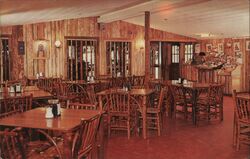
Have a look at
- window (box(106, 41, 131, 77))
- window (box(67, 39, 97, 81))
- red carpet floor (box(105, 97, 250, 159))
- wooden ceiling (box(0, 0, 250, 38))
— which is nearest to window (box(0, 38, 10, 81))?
wooden ceiling (box(0, 0, 250, 38))

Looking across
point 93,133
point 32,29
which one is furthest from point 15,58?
point 93,133

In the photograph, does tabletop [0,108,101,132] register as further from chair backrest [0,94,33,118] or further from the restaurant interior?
chair backrest [0,94,33,118]

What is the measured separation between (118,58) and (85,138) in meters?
8.01

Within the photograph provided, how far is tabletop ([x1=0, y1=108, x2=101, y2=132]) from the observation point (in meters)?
2.90

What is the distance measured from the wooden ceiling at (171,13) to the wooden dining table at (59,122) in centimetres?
225

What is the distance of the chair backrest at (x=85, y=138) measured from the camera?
9.37 feet

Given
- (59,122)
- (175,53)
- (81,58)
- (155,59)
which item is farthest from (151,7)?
(175,53)

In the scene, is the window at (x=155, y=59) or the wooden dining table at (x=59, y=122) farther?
the window at (x=155, y=59)

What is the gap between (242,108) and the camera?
4453mm

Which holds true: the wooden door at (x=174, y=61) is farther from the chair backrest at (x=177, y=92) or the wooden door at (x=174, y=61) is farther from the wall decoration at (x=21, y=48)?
the wall decoration at (x=21, y=48)

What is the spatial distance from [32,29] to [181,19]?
4.30 metres

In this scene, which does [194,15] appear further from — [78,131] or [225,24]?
[78,131]

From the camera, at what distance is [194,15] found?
26.2ft

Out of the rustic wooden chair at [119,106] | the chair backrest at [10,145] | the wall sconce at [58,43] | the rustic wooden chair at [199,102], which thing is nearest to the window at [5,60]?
the wall sconce at [58,43]
